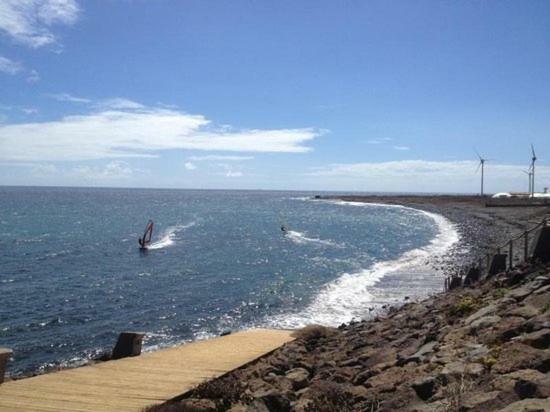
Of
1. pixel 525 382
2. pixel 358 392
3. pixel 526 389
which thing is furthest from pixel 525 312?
pixel 526 389

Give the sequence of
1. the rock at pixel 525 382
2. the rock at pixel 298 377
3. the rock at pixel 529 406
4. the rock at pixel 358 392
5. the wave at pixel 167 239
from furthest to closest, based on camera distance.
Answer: the wave at pixel 167 239 < the rock at pixel 298 377 < the rock at pixel 358 392 < the rock at pixel 525 382 < the rock at pixel 529 406

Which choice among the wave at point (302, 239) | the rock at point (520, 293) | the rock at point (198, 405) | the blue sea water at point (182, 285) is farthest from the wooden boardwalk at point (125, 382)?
the wave at point (302, 239)

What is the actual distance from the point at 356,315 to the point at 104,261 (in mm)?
24658

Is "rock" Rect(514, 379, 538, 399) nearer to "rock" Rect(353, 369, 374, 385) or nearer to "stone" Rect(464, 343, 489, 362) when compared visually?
"stone" Rect(464, 343, 489, 362)

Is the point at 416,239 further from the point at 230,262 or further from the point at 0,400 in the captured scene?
the point at 0,400

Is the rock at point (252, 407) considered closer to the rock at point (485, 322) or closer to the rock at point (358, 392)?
the rock at point (358, 392)

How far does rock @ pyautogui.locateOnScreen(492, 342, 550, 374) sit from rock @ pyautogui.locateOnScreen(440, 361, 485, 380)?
223 millimetres

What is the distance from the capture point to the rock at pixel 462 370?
25.1 feet

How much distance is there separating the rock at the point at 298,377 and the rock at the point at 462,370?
3275 mm

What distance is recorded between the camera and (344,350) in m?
13.9

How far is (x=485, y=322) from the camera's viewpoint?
10.6 m

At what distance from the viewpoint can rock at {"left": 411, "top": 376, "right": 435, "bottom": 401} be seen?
A: 7.57 metres

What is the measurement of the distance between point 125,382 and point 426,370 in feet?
16.3

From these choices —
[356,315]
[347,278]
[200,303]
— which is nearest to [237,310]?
[200,303]
